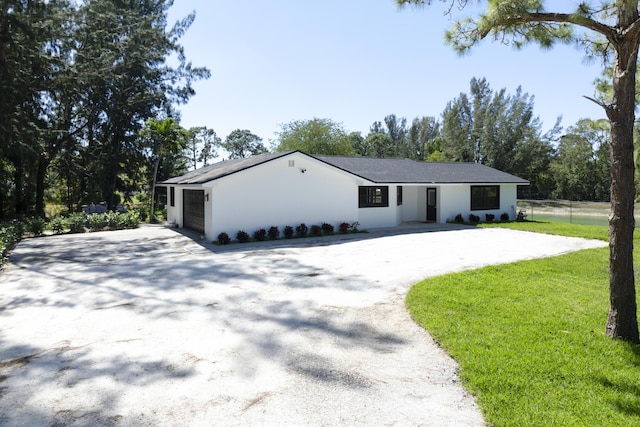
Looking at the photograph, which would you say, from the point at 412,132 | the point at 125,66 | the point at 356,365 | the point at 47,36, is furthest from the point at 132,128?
the point at 412,132

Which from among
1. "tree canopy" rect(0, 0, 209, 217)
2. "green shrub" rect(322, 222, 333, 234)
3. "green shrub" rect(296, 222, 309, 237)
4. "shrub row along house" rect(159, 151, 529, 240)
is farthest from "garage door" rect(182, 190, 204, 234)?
"tree canopy" rect(0, 0, 209, 217)

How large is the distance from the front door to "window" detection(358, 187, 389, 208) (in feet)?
11.9

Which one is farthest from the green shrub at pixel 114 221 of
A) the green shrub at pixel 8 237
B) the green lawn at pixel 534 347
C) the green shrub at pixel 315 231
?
the green lawn at pixel 534 347

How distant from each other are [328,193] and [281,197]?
2.19 meters

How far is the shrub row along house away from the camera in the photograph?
13961 millimetres

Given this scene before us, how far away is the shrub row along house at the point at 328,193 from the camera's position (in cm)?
1396

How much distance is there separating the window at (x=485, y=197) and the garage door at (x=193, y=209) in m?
14.0

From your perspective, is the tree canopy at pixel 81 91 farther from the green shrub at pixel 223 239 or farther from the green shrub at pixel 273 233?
the green shrub at pixel 273 233

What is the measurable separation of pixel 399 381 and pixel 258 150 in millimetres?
59420

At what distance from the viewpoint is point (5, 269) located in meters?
9.68

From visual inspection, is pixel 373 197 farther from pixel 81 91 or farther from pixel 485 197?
pixel 81 91

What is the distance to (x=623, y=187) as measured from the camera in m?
4.47

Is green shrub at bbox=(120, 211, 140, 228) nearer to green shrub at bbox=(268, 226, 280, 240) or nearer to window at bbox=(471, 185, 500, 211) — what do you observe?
green shrub at bbox=(268, 226, 280, 240)

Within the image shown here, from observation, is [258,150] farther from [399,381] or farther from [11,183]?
[399,381]
